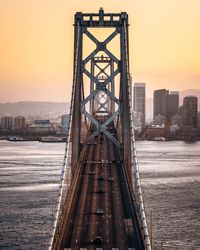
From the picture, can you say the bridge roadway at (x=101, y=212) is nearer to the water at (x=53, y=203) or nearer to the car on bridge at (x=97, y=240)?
the car on bridge at (x=97, y=240)

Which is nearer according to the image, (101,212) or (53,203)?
(101,212)

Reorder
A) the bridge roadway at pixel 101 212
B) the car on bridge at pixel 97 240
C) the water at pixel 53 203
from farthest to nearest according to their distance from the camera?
1. the water at pixel 53 203
2. the bridge roadway at pixel 101 212
3. the car on bridge at pixel 97 240

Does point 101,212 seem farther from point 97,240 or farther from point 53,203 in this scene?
point 53,203

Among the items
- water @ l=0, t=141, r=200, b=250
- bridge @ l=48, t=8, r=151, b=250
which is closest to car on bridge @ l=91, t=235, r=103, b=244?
bridge @ l=48, t=8, r=151, b=250

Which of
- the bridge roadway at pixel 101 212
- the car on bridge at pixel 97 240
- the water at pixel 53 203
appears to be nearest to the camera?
the car on bridge at pixel 97 240

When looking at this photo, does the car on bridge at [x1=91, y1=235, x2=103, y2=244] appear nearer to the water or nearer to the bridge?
the bridge

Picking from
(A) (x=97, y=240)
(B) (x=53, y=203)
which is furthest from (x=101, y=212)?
(B) (x=53, y=203)

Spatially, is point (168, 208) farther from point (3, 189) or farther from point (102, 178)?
point (3, 189)

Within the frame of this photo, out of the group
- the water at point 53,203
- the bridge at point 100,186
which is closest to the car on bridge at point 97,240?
the bridge at point 100,186

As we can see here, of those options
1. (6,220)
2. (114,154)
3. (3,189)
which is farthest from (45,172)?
(6,220)

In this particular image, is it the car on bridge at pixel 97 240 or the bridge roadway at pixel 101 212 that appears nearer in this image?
the car on bridge at pixel 97 240
